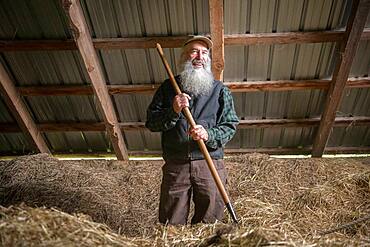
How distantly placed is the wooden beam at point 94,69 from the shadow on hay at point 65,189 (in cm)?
57

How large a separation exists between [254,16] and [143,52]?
131 centimetres

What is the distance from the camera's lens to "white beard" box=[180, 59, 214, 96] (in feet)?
8.48

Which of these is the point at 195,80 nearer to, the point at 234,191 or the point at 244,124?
the point at 234,191

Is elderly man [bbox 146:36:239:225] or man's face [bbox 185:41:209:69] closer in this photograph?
elderly man [bbox 146:36:239:225]

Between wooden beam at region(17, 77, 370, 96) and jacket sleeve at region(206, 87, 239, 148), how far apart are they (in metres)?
1.53

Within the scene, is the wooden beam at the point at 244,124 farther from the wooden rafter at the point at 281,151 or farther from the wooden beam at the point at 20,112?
the wooden rafter at the point at 281,151

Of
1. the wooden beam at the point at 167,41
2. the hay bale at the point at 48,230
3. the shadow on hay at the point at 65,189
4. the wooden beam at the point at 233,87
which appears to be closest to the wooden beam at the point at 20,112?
the wooden beam at the point at 233,87

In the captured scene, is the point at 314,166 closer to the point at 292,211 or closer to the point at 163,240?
the point at 292,211

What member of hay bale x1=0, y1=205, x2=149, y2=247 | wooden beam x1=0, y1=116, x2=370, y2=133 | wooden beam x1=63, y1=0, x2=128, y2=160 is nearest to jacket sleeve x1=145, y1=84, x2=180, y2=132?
hay bale x1=0, y1=205, x2=149, y2=247

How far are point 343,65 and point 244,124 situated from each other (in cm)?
148

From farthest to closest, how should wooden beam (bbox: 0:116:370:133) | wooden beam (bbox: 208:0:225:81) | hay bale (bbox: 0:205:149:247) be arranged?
wooden beam (bbox: 0:116:370:133), wooden beam (bbox: 208:0:225:81), hay bale (bbox: 0:205:149:247)

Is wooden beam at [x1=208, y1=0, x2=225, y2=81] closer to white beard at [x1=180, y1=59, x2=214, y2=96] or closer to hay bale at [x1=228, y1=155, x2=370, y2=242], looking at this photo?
white beard at [x1=180, y1=59, x2=214, y2=96]

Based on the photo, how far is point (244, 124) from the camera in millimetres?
4656

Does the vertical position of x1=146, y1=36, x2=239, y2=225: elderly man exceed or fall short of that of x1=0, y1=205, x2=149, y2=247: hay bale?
it falls short
